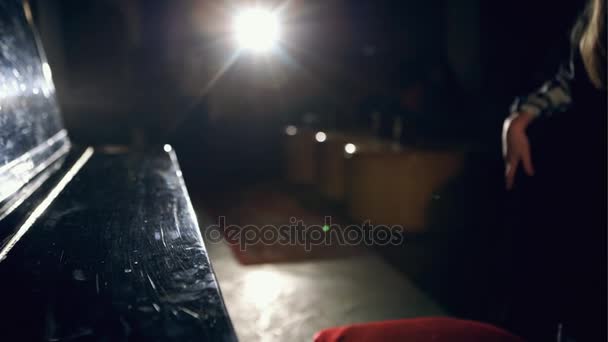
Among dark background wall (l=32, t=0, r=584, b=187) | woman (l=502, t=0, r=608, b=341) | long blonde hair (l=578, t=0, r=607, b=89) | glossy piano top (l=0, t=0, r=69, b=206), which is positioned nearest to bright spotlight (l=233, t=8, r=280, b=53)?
dark background wall (l=32, t=0, r=584, b=187)

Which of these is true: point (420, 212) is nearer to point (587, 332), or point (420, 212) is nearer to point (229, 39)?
point (587, 332)

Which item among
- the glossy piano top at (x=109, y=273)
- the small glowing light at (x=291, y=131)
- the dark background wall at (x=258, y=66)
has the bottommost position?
the glossy piano top at (x=109, y=273)

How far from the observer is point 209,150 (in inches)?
207

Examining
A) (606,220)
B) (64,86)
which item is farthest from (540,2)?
(64,86)

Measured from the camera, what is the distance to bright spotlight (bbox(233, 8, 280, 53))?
3947mm

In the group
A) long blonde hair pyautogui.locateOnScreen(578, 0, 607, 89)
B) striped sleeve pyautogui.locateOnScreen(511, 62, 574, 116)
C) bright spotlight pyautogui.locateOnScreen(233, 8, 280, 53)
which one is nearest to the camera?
long blonde hair pyautogui.locateOnScreen(578, 0, 607, 89)

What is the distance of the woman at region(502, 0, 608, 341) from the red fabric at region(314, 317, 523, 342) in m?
0.42

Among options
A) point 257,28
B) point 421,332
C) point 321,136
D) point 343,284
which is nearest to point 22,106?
point 421,332

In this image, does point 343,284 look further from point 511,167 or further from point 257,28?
point 257,28

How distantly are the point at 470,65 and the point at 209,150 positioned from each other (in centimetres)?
316

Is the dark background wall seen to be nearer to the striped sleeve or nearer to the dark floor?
the dark floor

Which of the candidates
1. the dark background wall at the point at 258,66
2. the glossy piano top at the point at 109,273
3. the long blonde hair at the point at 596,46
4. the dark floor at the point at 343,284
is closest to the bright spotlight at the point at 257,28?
the dark background wall at the point at 258,66

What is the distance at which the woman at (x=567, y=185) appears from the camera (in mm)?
1062

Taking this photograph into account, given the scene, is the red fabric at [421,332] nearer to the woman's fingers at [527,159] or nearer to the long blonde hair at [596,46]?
the woman's fingers at [527,159]
